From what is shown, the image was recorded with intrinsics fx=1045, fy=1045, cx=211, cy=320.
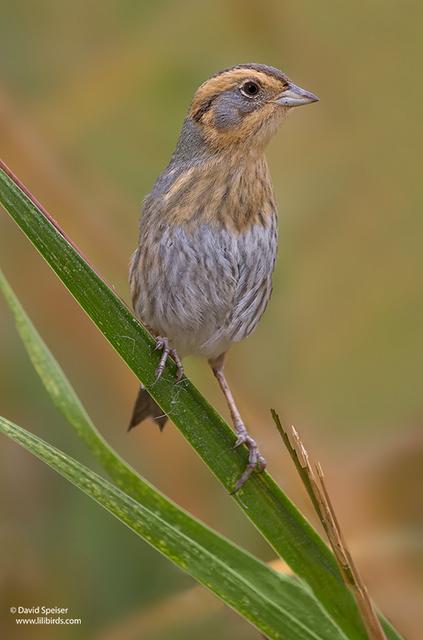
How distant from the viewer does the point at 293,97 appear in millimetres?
2656

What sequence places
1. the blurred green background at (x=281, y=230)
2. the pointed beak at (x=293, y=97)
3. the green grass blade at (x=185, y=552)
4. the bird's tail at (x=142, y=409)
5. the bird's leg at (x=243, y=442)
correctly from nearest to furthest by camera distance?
the green grass blade at (x=185, y=552), the bird's leg at (x=243, y=442), the pointed beak at (x=293, y=97), the bird's tail at (x=142, y=409), the blurred green background at (x=281, y=230)

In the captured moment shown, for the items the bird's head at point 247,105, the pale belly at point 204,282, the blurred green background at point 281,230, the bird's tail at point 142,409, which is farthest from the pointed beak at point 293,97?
the blurred green background at point 281,230

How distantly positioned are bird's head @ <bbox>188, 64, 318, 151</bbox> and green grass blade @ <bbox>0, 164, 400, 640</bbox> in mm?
870

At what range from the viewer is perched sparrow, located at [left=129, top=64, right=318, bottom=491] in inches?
105

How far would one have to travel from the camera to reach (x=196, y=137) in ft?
9.01

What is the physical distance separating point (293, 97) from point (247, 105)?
0.39 feet

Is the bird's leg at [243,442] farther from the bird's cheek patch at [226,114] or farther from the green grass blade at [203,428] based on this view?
the bird's cheek patch at [226,114]

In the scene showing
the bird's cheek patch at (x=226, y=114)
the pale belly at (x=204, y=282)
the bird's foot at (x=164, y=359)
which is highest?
the bird's cheek patch at (x=226, y=114)

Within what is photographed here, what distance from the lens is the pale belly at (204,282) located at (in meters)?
2.66

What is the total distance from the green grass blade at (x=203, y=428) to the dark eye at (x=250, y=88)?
0.95m

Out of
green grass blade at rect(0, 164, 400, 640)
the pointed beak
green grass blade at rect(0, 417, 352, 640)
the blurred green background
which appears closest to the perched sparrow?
the pointed beak

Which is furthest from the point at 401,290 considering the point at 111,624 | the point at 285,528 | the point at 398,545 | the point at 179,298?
the point at 285,528

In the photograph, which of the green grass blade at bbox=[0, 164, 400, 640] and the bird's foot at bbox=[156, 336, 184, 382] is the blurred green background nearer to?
the bird's foot at bbox=[156, 336, 184, 382]

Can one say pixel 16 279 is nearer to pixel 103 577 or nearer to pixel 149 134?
pixel 149 134
